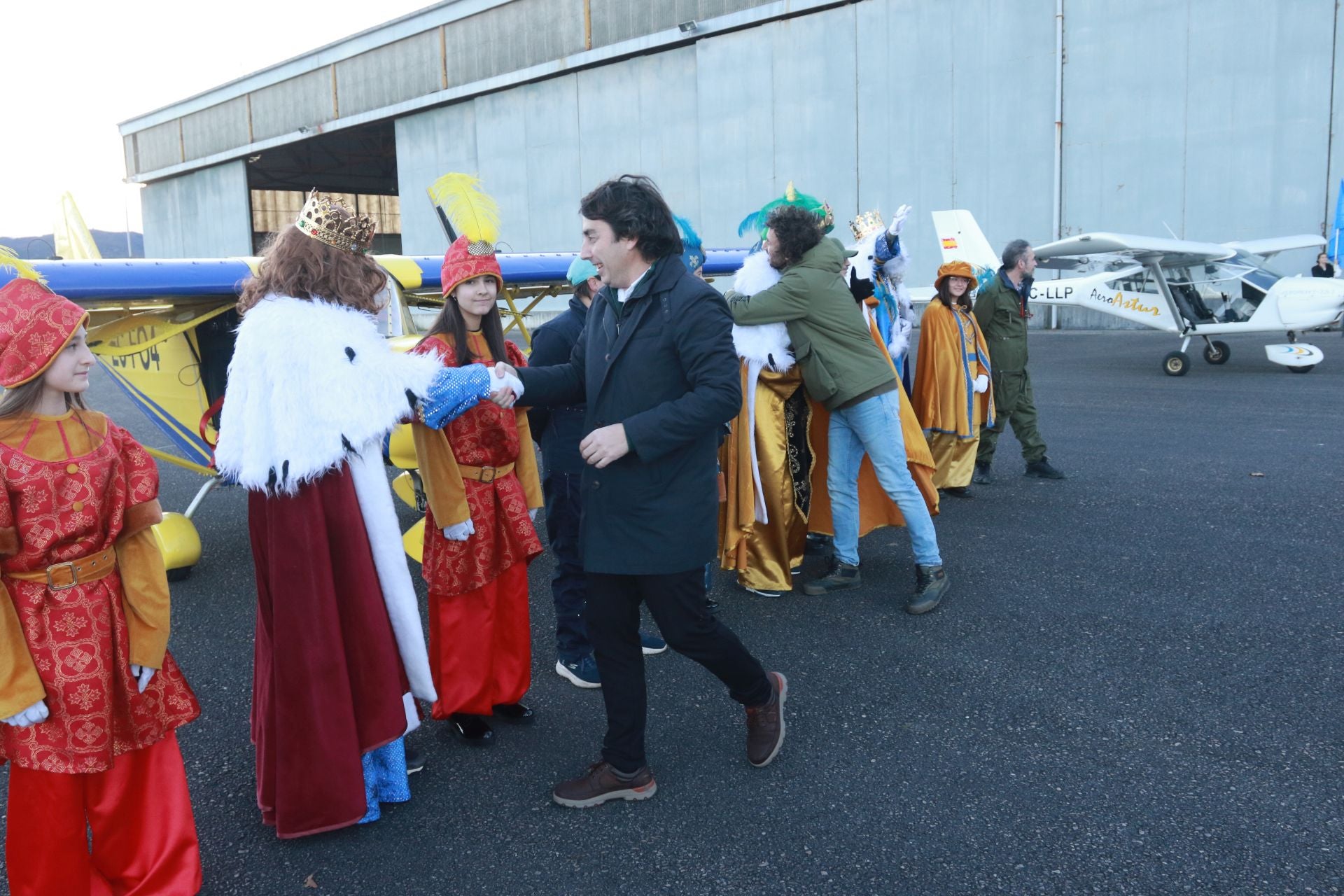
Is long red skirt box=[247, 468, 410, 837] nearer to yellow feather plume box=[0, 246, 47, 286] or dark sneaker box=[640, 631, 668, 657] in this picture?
dark sneaker box=[640, 631, 668, 657]

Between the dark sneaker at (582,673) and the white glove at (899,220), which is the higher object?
the white glove at (899,220)

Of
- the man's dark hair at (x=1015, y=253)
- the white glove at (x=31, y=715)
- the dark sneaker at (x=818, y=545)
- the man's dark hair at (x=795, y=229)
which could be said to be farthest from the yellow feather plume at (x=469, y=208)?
the man's dark hair at (x=1015, y=253)

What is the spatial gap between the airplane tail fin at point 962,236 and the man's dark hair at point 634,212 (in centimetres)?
1326

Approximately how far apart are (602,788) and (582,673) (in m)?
0.98

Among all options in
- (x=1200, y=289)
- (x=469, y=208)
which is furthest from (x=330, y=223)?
(x=1200, y=289)

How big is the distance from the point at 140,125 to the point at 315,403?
140 feet

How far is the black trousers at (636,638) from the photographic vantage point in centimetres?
266

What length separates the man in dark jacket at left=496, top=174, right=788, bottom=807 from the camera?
8.31ft

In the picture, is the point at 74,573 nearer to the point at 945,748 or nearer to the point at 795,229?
the point at 945,748

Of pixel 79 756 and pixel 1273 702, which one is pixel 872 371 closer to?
pixel 1273 702

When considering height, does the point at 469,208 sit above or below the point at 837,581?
above

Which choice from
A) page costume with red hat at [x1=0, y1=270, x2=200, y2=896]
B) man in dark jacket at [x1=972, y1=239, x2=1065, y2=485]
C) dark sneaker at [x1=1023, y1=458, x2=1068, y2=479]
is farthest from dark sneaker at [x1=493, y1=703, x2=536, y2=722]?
dark sneaker at [x1=1023, y1=458, x2=1068, y2=479]

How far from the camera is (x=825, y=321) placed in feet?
14.1

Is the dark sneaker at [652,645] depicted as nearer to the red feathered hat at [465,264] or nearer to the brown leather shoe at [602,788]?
the brown leather shoe at [602,788]
